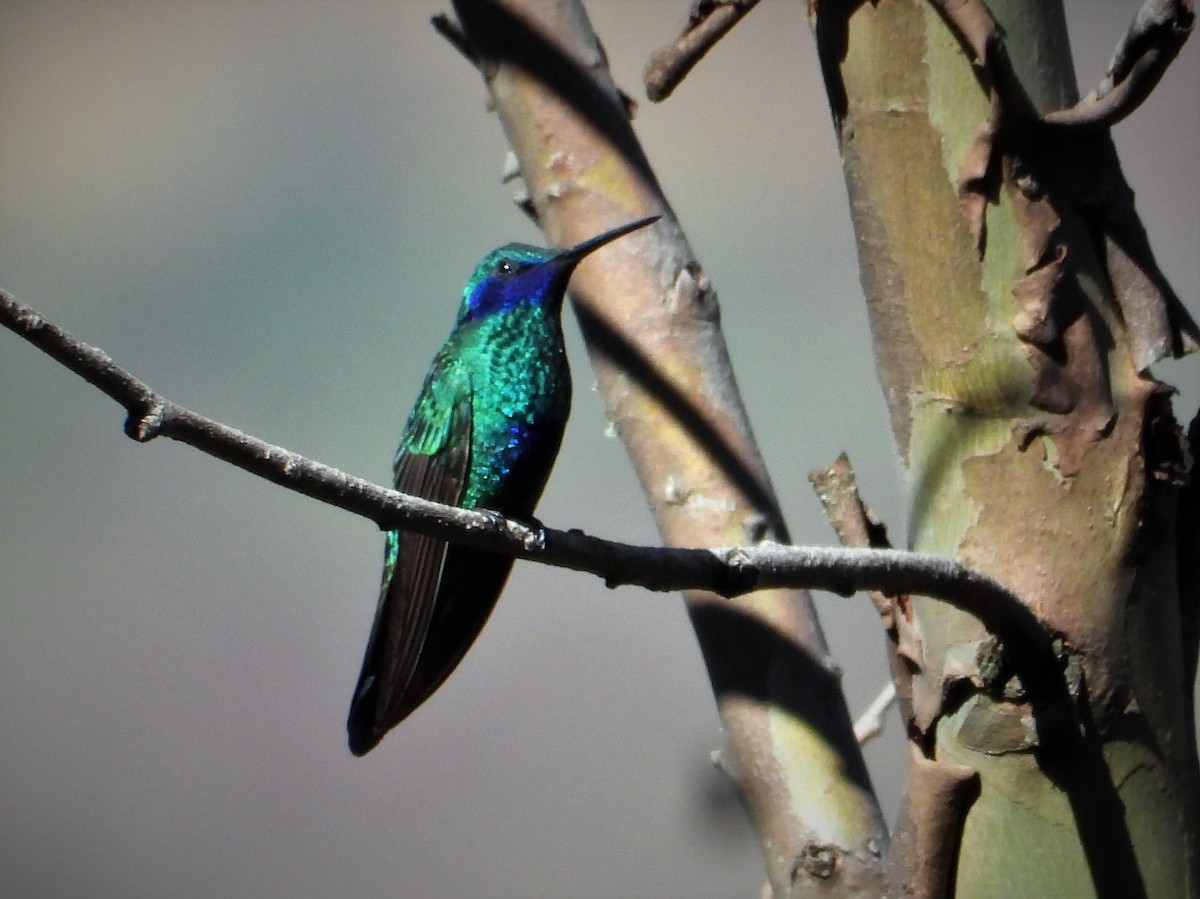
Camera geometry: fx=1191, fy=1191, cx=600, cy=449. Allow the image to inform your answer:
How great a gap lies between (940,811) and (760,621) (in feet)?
1.31

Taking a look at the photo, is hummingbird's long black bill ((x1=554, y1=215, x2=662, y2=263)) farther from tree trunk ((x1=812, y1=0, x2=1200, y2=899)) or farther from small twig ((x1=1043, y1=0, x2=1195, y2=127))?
small twig ((x1=1043, y1=0, x2=1195, y2=127))

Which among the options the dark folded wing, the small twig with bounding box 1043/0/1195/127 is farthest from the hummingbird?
the small twig with bounding box 1043/0/1195/127

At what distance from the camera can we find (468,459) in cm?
172

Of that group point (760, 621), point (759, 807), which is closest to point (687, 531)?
point (760, 621)

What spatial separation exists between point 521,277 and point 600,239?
28 cm

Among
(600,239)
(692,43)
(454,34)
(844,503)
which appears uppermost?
(454,34)

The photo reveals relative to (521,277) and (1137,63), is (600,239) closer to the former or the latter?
(521,277)

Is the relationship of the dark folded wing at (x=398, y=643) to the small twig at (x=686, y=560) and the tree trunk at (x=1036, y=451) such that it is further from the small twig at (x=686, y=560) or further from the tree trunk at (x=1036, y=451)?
the tree trunk at (x=1036, y=451)

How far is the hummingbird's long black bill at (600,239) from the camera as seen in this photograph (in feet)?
5.27

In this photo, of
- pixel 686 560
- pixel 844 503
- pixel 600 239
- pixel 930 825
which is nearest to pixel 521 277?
pixel 600 239

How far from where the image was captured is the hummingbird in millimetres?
1566

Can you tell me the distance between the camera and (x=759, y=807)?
1.42m

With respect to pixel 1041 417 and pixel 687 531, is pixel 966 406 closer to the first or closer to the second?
pixel 1041 417

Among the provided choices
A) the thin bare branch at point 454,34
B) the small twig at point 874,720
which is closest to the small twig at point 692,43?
the thin bare branch at point 454,34
